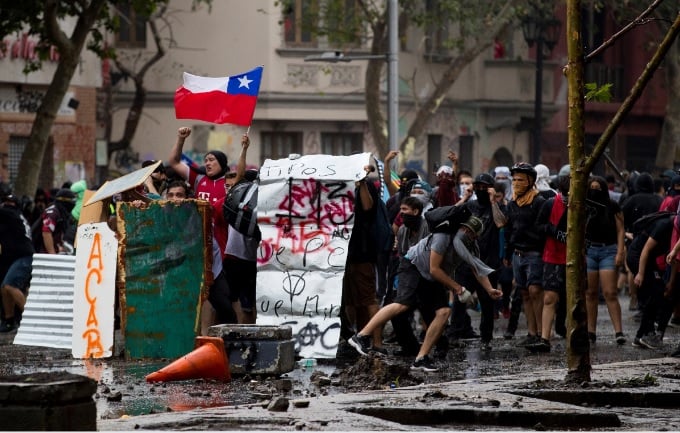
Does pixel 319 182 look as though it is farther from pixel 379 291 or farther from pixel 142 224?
pixel 379 291

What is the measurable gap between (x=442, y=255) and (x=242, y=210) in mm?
1814

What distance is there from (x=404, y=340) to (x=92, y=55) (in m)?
24.3

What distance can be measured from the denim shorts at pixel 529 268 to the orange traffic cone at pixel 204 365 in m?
4.33

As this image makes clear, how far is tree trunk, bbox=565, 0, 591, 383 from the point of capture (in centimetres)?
1119

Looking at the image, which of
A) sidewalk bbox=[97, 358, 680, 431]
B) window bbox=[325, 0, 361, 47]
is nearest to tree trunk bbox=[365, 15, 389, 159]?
window bbox=[325, 0, 361, 47]

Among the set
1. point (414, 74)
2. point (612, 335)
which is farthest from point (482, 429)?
point (414, 74)

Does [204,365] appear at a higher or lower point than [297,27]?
lower

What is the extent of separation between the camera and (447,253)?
1374cm

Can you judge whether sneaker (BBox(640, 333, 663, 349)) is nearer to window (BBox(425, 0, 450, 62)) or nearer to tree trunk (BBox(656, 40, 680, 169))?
tree trunk (BBox(656, 40, 680, 169))

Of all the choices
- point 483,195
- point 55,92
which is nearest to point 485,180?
point 483,195

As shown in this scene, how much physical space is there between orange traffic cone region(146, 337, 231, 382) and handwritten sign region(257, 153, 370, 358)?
1.77 meters

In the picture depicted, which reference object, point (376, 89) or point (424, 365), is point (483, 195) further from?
point (376, 89)

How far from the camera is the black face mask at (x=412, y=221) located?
590 inches

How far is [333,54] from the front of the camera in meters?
27.8
